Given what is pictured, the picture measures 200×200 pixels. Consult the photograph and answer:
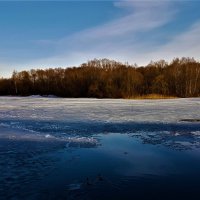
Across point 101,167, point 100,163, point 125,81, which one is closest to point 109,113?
point 100,163

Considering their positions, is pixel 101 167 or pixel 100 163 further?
pixel 100 163

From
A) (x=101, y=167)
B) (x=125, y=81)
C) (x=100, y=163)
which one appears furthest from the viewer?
(x=125, y=81)

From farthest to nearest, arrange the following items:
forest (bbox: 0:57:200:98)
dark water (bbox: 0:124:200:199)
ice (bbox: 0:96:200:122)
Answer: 1. forest (bbox: 0:57:200:98)
2. ice (bbox: 0:96:200:122)
3. dark water (bbox: 0:124:200:199)

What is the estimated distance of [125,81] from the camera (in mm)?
56531

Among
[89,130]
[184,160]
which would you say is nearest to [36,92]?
[89,130]

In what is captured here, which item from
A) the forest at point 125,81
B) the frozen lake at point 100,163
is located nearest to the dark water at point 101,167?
the frozen lake at point 100,163

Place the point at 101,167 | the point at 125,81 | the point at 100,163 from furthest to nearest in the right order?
the point at 125,81 < the point at 100,163 < the point at 101,167

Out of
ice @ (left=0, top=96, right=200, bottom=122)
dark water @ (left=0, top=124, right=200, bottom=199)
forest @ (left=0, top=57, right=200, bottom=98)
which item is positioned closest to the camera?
dark water @ (left=0, top=124, right=200, bottom=199)

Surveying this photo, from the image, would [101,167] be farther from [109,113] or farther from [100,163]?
[109,113]

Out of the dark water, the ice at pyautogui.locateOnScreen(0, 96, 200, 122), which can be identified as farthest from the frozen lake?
the ice at pyautogui.locateOnScreen(0, 96, 200, 122)

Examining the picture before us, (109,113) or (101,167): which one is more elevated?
(109,113)

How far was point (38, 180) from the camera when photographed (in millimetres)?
5641

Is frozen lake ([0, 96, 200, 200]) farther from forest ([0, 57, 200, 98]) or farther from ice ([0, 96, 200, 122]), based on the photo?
forest ([0, 57, 200, 98])

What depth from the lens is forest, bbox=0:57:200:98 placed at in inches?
2133
